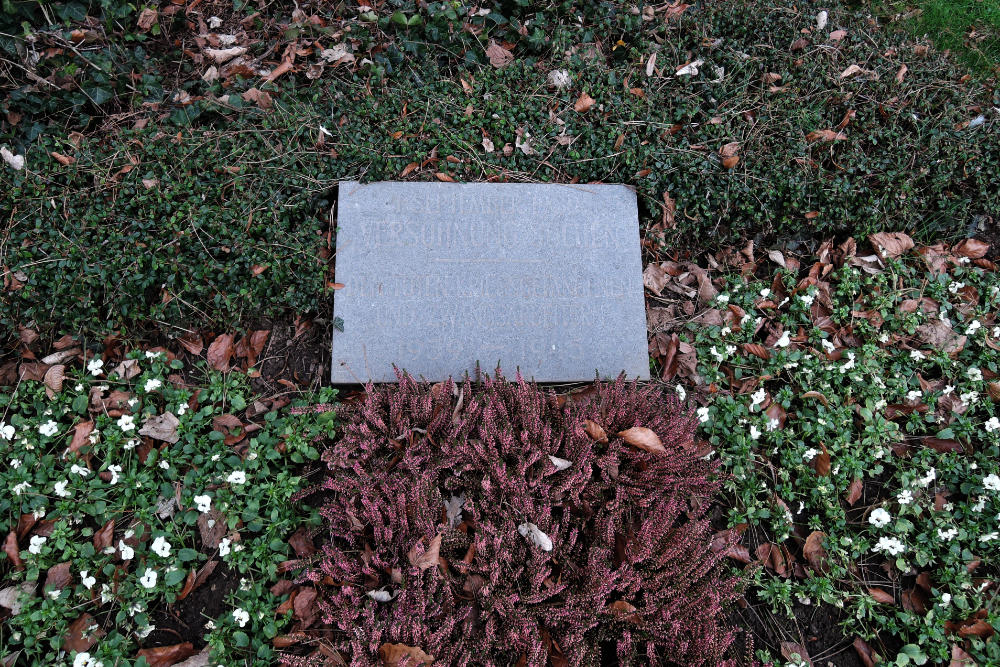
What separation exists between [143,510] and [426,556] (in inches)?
49.5

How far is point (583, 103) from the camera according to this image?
3.49 m

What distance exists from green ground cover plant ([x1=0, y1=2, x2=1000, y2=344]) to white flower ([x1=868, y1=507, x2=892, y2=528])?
155cm

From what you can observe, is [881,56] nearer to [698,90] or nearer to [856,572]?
[698,90]

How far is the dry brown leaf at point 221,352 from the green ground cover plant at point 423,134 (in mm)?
114

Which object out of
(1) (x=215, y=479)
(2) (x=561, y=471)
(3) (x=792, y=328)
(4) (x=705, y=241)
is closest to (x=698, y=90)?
(4) (x=705, y=241)

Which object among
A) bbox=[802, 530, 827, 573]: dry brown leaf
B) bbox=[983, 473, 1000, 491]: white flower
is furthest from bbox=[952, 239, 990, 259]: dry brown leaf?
Result: bbox=[802, 530, 827, 573]: dry brown leaf

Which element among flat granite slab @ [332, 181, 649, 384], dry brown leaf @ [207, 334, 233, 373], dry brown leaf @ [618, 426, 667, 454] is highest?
flat granite slab @ [332, 181, 649, 384]

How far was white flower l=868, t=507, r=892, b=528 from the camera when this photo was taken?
2.64 metres

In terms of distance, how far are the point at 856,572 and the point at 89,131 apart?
173 inches

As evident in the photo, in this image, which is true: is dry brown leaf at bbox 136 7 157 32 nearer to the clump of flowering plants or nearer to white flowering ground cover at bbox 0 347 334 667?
white flowering ground cover at bbox 0 347 334 667

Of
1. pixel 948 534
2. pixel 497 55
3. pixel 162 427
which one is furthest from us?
pixel 497 55

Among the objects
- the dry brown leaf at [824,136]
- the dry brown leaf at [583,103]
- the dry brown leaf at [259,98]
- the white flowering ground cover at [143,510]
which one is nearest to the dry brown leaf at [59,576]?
the white flowering ground cover at [143,510]

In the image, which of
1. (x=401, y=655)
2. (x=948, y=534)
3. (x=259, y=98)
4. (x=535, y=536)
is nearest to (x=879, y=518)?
(x=948, y=534)

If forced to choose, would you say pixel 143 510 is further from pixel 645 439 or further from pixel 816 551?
pixel 816 551
